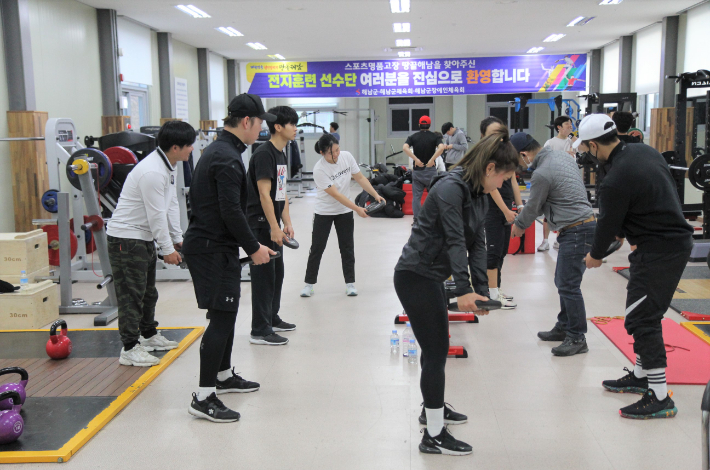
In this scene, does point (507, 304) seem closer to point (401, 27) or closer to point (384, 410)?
point (384, 410)

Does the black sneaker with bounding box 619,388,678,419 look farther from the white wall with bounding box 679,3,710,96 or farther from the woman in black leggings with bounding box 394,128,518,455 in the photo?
the white wall with bounding box 679,3,710,96

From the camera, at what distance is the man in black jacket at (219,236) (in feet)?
9.17

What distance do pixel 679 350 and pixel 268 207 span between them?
2752mm

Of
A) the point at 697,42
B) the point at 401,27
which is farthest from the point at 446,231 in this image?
the point at 697,42

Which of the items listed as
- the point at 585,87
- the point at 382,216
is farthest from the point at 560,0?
the point at 585,87

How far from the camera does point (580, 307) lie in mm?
3781

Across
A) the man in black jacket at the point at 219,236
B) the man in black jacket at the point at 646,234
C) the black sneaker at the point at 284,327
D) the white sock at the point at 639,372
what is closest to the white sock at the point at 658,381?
the man in black jacket at the point at 646,234

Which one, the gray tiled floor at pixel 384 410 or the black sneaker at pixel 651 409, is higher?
the black sneaker at pixel 651 409

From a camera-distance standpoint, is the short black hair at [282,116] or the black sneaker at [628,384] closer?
the black sneaker at [628,384]

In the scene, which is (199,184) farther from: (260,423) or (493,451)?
(493,451)

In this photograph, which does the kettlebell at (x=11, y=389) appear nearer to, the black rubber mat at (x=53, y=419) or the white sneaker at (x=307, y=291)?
the black rubber mat at (x=53, y=419)

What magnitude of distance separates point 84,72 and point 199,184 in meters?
6.85

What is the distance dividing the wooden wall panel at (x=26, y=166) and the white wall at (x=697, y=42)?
9.79 metres

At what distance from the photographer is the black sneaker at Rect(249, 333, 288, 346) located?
4109 millimetres
